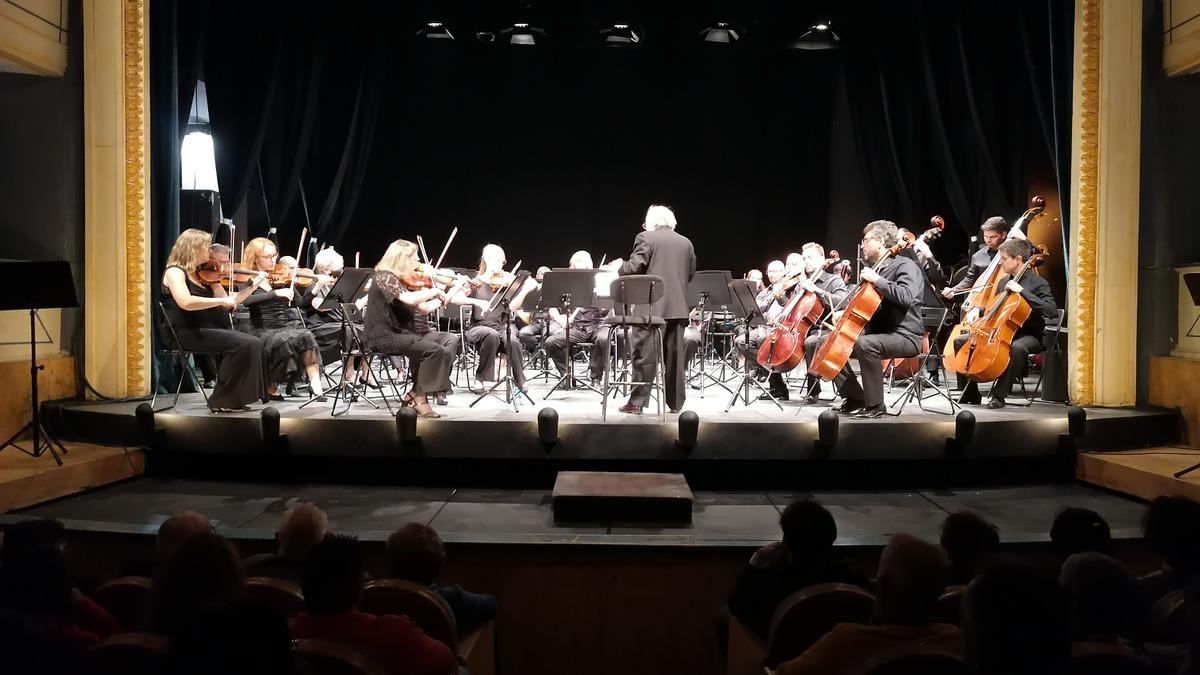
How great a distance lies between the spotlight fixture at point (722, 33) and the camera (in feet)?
29.1

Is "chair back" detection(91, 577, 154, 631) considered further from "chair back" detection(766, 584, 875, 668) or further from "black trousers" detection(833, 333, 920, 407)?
"black trousers" detection(833, 333, 920, 407)

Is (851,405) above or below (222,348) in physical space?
below

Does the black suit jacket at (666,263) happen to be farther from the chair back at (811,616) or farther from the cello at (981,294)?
the chair back at (811,616)

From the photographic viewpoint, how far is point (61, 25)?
5992 mm

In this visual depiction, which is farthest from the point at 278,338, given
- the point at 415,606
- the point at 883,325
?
the point at 415,606

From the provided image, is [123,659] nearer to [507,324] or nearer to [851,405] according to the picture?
[507,324]

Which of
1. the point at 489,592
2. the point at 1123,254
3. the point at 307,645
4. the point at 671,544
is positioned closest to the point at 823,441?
the point at 671,544

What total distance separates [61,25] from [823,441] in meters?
6.21

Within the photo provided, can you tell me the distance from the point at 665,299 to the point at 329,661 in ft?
14.1

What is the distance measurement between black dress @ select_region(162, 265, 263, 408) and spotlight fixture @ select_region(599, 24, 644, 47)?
211 inches

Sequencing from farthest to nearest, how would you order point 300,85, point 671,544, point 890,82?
point 890,82, point 300,85, point 671,544

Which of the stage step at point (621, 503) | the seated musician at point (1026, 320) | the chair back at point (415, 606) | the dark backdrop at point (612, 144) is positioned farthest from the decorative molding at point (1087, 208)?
the chair back at point (415, 606)

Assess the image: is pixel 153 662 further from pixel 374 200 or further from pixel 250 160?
pixel 374 200

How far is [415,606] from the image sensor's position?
2.00 metres
